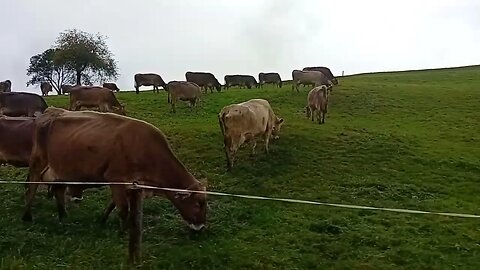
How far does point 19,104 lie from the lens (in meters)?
21.4

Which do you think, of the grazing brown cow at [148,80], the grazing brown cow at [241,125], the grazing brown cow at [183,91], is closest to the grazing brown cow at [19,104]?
the grazing brown cow at [183,91]

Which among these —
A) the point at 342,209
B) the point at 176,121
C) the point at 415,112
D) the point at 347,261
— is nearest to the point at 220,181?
the point at 342,209

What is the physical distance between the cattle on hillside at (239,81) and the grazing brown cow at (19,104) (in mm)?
24435

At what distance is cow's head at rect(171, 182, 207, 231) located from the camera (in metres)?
9.66

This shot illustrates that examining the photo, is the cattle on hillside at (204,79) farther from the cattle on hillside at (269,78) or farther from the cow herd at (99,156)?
the cow herd at (99,156)

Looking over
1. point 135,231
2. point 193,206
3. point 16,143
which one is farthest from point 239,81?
point 135,231

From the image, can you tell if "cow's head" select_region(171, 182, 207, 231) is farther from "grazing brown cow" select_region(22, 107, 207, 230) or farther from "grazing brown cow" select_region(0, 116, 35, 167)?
"grazing brown cow" select_region(0, 116, 35, 167)

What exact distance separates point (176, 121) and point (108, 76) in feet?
127

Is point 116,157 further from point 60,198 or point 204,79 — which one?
point 204,79

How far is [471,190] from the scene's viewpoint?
14.5 m

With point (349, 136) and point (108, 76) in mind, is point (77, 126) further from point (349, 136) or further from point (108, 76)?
point (108, 76)

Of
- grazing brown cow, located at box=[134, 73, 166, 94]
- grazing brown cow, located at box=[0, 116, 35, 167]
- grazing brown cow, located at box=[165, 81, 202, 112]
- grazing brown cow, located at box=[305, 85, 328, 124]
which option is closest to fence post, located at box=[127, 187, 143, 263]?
grazing brown cow, located at box=[0, 116, 35, 167]

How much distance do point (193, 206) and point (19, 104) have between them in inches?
536

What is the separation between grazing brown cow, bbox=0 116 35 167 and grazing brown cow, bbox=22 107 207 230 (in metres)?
1.84
